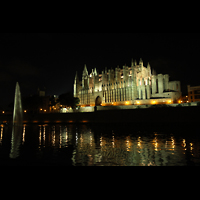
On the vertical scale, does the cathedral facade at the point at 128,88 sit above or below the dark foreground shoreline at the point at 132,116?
above

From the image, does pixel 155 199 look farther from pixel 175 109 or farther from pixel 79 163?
pixel 175 109

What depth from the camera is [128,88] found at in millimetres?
54656

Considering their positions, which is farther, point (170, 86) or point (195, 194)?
point (170, 86)

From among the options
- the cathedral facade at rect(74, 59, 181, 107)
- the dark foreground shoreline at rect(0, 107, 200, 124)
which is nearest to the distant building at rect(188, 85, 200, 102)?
the cathedral facade at rect(74, 59, 181, 107)

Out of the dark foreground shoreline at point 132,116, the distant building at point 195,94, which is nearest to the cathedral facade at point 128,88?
the distant building at point 195,94

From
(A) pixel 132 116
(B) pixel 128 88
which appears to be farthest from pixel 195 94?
(A) pixel 132 116

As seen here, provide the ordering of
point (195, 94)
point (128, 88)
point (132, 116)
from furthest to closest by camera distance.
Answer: point (128, 88) → point (195, 94) → point (132, 116)

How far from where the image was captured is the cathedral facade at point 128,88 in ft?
159

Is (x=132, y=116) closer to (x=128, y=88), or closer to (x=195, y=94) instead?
(x=195, y=94)

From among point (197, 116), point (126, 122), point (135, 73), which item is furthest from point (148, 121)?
point (135, 73)

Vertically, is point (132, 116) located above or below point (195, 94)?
below

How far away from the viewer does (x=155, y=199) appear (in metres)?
4.24

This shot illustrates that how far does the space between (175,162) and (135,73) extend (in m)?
48.2

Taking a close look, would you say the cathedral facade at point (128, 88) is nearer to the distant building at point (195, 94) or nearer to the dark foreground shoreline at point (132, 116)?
the distant building at point (195, 94)
